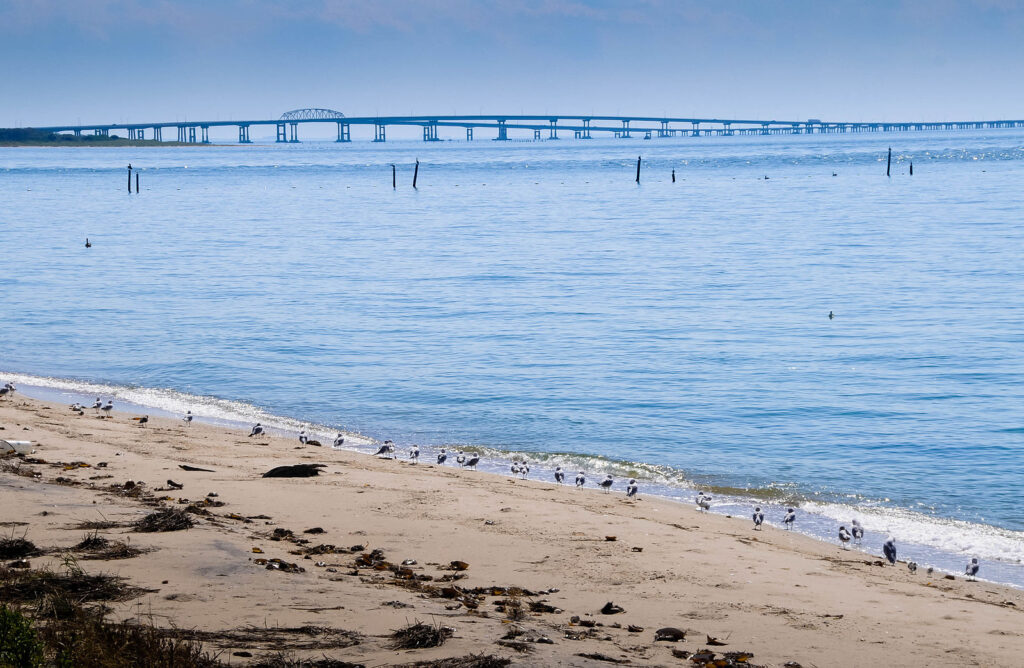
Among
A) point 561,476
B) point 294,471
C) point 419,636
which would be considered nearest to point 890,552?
point 561,476

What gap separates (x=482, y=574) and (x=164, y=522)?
2.85 metres

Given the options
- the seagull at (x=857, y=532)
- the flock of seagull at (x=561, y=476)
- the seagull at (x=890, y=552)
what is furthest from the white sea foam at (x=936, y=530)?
the seagull at (x=890, y=552)

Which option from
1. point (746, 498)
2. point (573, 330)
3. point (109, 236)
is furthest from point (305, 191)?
point (746, 498)

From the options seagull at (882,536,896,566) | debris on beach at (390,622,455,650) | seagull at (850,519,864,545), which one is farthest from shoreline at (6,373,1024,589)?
debris on beach at (390,622,455,650)

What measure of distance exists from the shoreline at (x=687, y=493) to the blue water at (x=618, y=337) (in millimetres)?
105

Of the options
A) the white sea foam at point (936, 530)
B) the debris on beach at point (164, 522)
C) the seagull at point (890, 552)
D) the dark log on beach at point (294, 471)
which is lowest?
the white sea foam at point (936, 530)

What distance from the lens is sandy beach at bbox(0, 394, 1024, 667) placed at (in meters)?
7.31

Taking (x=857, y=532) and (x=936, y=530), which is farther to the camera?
(x=936, y=530)

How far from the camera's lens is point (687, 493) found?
45.9ft

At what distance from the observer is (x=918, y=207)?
6644 centimetres

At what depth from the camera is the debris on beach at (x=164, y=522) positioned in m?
9.21

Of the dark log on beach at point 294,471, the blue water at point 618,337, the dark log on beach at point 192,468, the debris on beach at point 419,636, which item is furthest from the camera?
the blue water at point 618,337

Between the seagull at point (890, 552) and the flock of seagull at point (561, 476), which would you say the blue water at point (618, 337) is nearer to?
the flock of seagull at point (561, 476)

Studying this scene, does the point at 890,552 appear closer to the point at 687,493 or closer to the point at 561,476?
the point at 687,493
